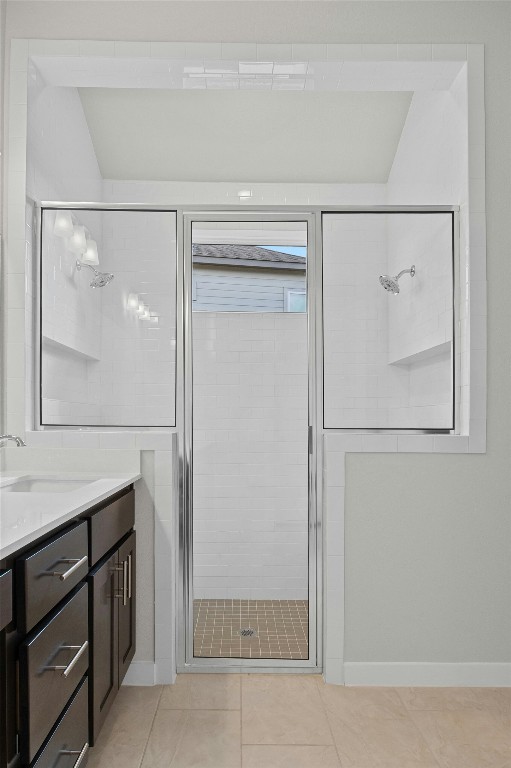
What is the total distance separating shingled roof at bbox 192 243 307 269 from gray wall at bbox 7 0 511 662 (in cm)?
86

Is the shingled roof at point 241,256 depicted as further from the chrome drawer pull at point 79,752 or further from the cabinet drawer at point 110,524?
the chrome drawer pull at point 79,752

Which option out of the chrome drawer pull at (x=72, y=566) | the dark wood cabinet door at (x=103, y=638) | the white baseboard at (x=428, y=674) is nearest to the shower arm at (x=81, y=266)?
the dark wood cabinet door at (x=103, y=638)

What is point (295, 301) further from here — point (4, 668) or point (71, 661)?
point (4, 668)

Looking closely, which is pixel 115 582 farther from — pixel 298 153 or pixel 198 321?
pixel 298 153

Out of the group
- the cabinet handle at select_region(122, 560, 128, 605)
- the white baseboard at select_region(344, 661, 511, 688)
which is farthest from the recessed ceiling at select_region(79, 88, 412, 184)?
the white baseboard at select_region(344, 661, 511, 688)

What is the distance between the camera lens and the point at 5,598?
1289 millimetres

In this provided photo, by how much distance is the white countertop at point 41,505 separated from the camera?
1.37 metres

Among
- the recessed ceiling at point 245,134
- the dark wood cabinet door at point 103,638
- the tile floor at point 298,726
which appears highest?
the recessed ceiling at point 245,134

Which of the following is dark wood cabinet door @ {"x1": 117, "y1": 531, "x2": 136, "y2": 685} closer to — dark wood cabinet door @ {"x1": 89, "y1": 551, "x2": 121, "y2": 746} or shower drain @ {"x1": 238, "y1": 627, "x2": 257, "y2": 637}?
dark wood cabinet door @ {"x1": 89, "y1": 551, "x2": 121, "y2": 746}

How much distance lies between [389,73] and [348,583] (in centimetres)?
223

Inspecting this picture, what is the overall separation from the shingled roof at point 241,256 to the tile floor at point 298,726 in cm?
182

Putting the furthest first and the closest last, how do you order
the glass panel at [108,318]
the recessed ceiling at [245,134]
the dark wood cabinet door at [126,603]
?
the recessed ceiling at [245,134] < the glass panel at [108,318] < the dark wood cabinet door at [126,603]

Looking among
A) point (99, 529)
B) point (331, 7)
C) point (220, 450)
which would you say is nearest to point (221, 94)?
point (331, 7)

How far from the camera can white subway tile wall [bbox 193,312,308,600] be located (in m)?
2.91
